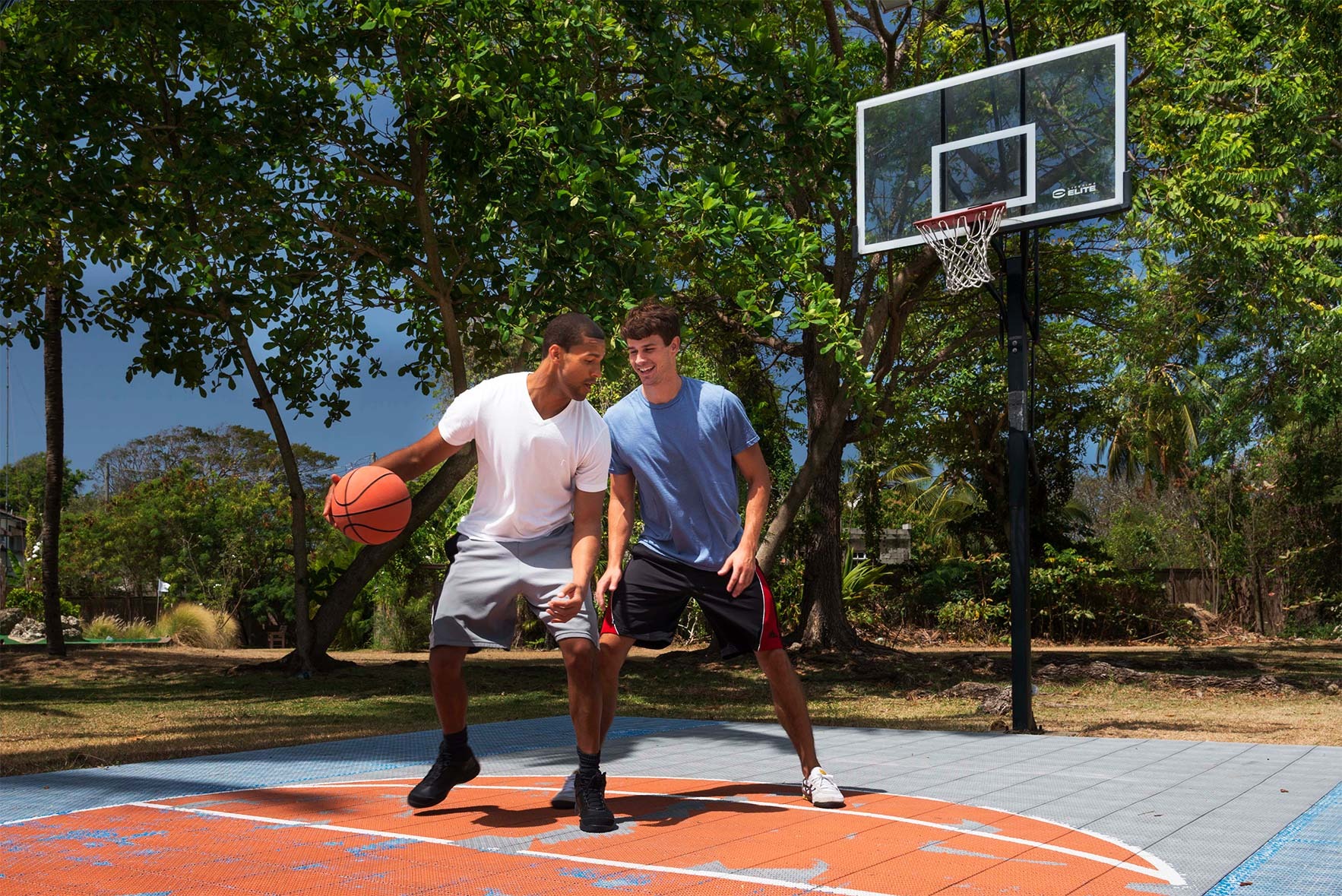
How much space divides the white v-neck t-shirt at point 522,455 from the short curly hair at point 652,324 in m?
0.39

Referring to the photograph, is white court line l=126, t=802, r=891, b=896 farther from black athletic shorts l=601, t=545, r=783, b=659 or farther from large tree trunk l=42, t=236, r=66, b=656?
large tree trunk l=42, t=236, r=66, b=656

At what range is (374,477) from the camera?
4.36m

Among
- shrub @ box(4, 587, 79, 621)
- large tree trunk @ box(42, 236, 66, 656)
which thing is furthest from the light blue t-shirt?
shrub @ box(4, 587, 79, 621)

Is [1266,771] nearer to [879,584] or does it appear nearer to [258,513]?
[879,584]

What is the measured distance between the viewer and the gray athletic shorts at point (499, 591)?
4.45m

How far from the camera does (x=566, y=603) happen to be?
14.2 feet

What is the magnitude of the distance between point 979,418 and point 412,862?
20.3 meters

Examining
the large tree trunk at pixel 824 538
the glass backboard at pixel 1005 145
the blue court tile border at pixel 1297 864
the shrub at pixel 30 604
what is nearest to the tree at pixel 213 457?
the shrub at pixel 30 604

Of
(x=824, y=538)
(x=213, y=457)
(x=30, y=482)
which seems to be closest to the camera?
(x=824, y=538)

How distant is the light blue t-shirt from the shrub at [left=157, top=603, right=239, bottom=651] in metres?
18.0

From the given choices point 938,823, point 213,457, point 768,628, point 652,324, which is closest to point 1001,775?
point 938,823

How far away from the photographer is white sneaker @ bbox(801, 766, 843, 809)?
4871mm

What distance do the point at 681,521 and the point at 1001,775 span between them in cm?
232

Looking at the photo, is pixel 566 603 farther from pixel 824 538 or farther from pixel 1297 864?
pixel 824 538
